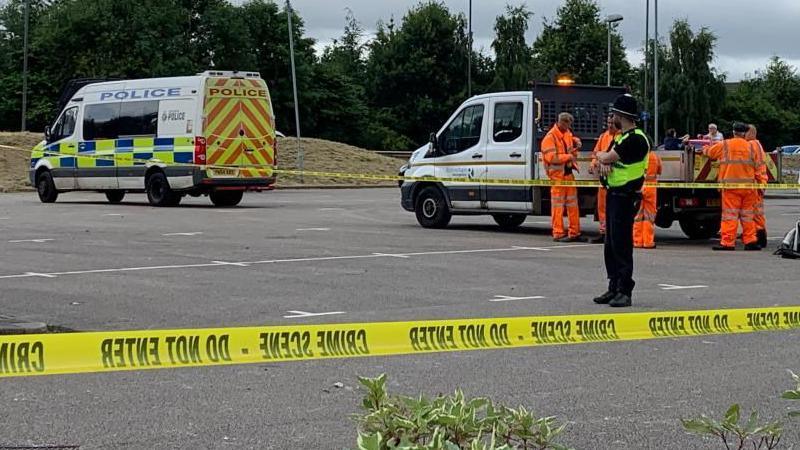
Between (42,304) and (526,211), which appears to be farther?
(526,211)

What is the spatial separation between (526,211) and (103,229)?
6330mm

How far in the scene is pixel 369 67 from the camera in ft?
268

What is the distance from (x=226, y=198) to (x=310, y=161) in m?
17.9

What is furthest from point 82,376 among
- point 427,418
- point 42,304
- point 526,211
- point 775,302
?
point 526,211

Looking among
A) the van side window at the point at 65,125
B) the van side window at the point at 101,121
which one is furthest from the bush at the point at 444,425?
the van side window at the point at 65,125

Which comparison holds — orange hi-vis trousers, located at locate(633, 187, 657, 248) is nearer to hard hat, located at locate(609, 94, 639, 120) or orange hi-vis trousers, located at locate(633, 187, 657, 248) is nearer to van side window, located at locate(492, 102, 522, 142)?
van side window, located at locate(492, 102, 522, 142)

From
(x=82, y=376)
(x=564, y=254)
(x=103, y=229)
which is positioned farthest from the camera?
(x=103, y=229)

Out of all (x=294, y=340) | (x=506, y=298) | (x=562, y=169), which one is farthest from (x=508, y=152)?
(x=294, y=340)

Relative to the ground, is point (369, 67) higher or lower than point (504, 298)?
higher

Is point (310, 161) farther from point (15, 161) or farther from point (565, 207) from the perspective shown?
point (565, 207)

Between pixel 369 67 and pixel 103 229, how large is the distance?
208ft

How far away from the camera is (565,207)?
1745cm

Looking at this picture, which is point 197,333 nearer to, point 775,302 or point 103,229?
point 775,302

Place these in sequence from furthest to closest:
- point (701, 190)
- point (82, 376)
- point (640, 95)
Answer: point (640, 95), point (701, 190), point (82, 376)
